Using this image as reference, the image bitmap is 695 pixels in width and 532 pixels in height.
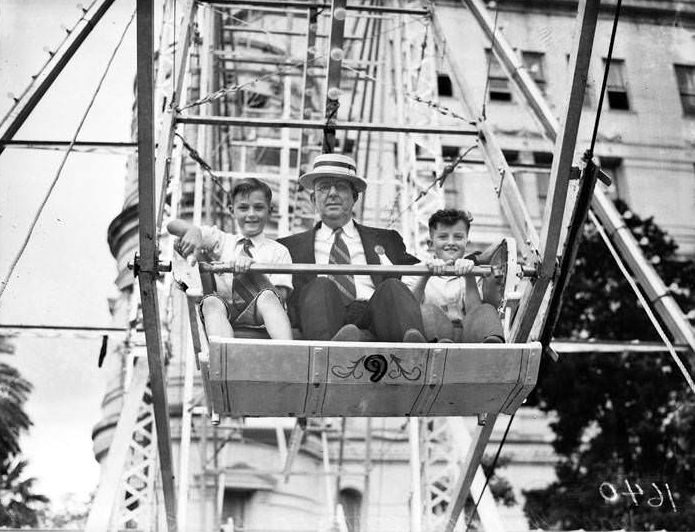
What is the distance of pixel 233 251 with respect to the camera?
548 centimetres

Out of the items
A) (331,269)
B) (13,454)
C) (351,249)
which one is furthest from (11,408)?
(331,269)

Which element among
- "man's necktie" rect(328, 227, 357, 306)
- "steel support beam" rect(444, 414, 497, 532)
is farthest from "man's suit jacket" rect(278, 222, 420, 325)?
"steel support beam" rect(444, 414, 497, 532)

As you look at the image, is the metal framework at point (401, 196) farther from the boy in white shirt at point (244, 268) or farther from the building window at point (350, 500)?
the building window at point (350, 500)

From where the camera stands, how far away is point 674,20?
11766mm

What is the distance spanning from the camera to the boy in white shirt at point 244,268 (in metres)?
4.95

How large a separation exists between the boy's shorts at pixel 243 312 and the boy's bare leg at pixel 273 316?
38mm

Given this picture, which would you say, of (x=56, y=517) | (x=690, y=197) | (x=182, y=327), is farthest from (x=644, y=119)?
(x=56, y=517)

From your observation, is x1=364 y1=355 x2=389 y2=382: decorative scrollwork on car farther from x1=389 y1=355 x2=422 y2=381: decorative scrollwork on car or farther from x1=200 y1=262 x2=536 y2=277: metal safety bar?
x1=200 y1=262 x2=536 y2=277: metal safety bar

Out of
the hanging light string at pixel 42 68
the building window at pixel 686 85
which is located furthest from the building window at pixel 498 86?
the hanging light string at pixel 42 68

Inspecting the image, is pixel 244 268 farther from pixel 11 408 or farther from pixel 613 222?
pixel 11 408

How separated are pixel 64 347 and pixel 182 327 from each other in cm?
227

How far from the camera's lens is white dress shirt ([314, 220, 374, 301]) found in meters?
5.55

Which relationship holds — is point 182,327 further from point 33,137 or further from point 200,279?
point 200,279

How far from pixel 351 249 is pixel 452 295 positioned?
2.18 ft
